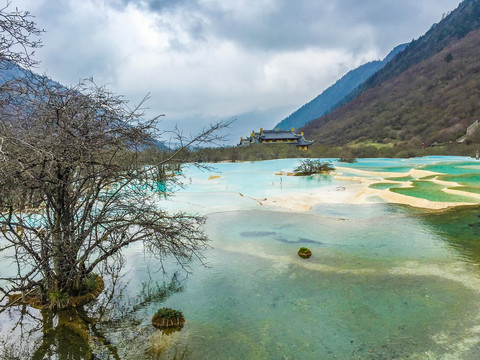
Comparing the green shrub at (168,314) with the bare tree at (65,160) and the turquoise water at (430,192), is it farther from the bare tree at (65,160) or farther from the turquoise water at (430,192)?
the turquoise water at (430,192)

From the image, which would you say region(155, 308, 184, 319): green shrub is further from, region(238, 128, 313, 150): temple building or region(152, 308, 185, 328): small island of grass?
region(238, 128, 313, 150): temple building

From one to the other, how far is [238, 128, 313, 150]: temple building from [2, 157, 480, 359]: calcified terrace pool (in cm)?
4238

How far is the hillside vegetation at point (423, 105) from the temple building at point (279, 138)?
15.5 m

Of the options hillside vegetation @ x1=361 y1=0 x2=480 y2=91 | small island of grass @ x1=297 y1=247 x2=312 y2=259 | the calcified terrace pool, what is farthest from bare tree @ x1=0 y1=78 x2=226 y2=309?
hillside vegetation @ x1=361 y1=0 x2=480 y2=91

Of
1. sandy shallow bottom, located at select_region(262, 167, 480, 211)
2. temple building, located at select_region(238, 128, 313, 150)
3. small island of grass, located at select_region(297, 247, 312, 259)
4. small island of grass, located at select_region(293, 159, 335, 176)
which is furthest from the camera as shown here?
temple building, located at select_region(238, 128, 313, 150)

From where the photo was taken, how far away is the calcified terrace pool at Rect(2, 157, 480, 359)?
4.55 meters

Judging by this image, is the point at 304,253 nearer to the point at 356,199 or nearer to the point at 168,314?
the point at 168,314

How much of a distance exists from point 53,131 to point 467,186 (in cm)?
2067

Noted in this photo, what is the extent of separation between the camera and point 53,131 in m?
4.41

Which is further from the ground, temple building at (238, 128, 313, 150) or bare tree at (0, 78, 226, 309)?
temple building at (238, 128, 313, 150)

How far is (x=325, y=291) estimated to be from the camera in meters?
6.22

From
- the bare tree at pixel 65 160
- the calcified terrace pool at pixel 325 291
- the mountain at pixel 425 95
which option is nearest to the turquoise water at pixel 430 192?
the calcified terrace pool at pixel 325 291

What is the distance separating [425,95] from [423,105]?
17.2 ft

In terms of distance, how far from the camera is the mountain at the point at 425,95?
5610 cm
